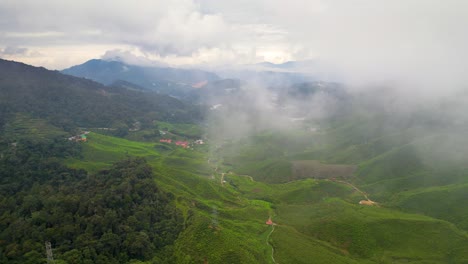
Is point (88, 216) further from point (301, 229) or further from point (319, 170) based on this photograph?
point (319, 170)

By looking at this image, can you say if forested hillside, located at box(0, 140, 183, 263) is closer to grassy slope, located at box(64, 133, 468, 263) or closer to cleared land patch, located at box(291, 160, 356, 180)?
grassy slope, located at box(64, 133, 468, 263)

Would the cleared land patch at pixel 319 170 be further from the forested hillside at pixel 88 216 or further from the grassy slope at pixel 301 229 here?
the forested hillside at pixel 88 216

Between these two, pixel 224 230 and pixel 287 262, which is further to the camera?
pixel 224 230

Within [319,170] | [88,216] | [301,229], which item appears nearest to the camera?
[88,216]

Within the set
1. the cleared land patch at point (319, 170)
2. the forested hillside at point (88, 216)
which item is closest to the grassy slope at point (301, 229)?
the forested hillside at point (88, 216)

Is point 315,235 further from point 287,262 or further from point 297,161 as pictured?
point 297,161

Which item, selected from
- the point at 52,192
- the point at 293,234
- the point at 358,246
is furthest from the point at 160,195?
the point at 358,246

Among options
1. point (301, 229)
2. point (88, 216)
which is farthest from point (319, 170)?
point (88, 216)

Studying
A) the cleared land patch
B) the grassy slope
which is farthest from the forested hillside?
the cleared land patch

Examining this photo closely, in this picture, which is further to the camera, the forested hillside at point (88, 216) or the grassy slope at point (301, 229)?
the grassy slope at point (301, 229)
